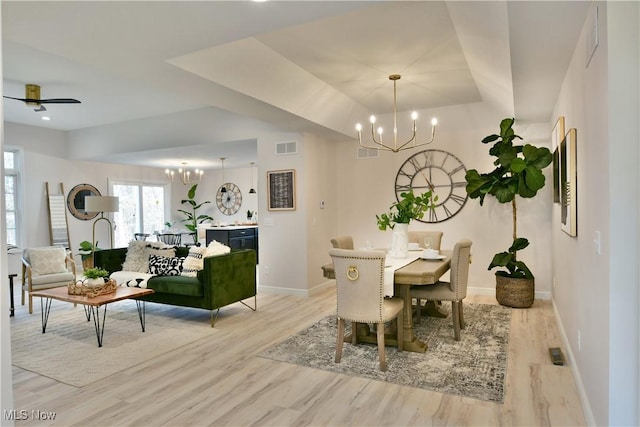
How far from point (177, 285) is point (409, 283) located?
8.92 ft

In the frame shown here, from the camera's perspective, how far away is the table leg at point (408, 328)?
3.52 metres

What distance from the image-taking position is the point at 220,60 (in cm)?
355

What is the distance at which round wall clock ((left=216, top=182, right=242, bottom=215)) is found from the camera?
10953mm

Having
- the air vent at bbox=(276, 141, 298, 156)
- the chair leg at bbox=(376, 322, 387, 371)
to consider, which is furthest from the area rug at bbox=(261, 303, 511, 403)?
the air vent at bbox=(276, 141, 298, 156)

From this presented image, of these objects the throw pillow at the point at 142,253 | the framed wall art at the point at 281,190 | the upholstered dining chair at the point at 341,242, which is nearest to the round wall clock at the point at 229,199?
the framed wall art at the point at 281,190

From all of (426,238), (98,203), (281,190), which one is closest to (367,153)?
(281,190)

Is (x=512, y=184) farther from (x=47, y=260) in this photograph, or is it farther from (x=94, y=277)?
(x=47, y=260)

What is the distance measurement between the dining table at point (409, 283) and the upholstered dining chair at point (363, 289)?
0.89 feet

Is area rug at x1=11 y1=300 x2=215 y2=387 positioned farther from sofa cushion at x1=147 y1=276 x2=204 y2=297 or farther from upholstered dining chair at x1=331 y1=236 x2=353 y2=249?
upholstered dining chair at x1=331 y1=236 x2=353 y2=249

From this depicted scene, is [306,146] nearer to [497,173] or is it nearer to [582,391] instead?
[497,173]

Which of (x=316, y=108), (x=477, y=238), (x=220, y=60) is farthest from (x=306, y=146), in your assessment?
(x=477, y=238)

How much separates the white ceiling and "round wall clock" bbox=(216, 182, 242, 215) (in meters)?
4.51

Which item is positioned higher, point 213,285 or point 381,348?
A: point 213,285

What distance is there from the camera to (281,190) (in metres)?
5.98
